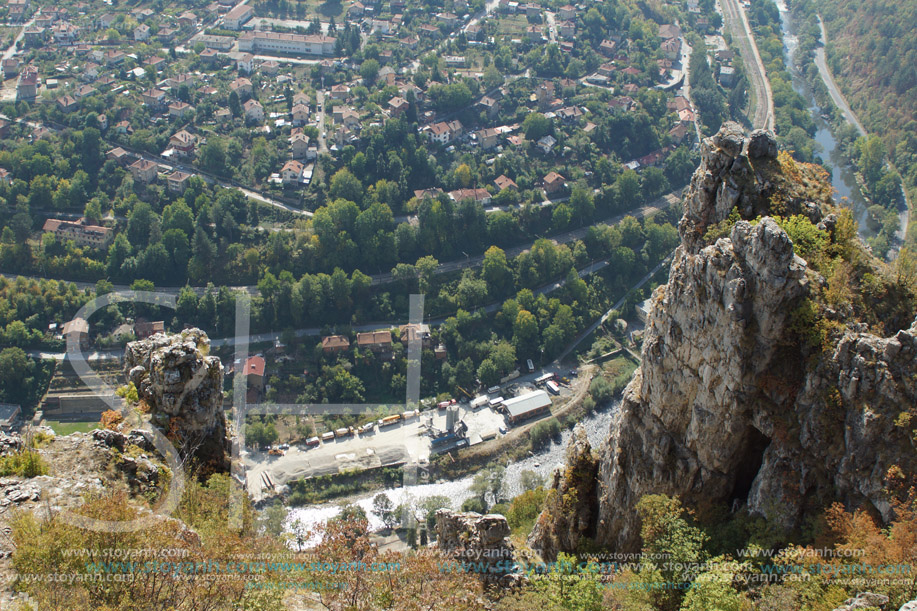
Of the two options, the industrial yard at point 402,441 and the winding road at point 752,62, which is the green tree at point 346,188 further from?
the winding road at point 752,62

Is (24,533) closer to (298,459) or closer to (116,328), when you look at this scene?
(298,459)

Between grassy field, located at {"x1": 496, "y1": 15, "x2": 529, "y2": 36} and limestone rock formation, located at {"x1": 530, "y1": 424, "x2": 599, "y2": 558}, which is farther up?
grassy field, located at {"x1": 496, "y1": 15, "x2": 529, "y2": 36}

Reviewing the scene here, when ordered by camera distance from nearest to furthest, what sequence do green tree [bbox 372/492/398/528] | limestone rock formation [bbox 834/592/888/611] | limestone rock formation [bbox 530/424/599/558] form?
limestone rock formation [bbox 834/592/888/611]
limestone rock formation [bbox 530/424/599/558]
green tree [bbox 372/492/398/528]

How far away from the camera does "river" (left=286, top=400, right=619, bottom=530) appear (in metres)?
34.6

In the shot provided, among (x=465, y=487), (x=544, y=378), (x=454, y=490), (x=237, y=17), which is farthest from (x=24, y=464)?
(x=237, y=17)

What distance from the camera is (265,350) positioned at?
145 ft

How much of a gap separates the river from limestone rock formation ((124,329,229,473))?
55.8 ft

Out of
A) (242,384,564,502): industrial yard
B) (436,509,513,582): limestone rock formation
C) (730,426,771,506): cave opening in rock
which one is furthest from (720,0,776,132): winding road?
(436,509,513,582): limestone rock formation

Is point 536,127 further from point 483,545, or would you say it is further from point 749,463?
point 483,545

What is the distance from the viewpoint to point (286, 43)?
68938 mm

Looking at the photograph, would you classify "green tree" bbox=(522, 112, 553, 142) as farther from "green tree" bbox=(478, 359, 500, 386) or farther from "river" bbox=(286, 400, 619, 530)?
"river" bbox=(286, 400, 619, 530)

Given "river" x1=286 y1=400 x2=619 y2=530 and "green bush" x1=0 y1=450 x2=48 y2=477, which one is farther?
"river" x1=286 y1=400 x2=619 y2=530

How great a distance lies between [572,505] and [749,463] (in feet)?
14.5

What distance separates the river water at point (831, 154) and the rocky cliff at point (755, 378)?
4005 centimetres
